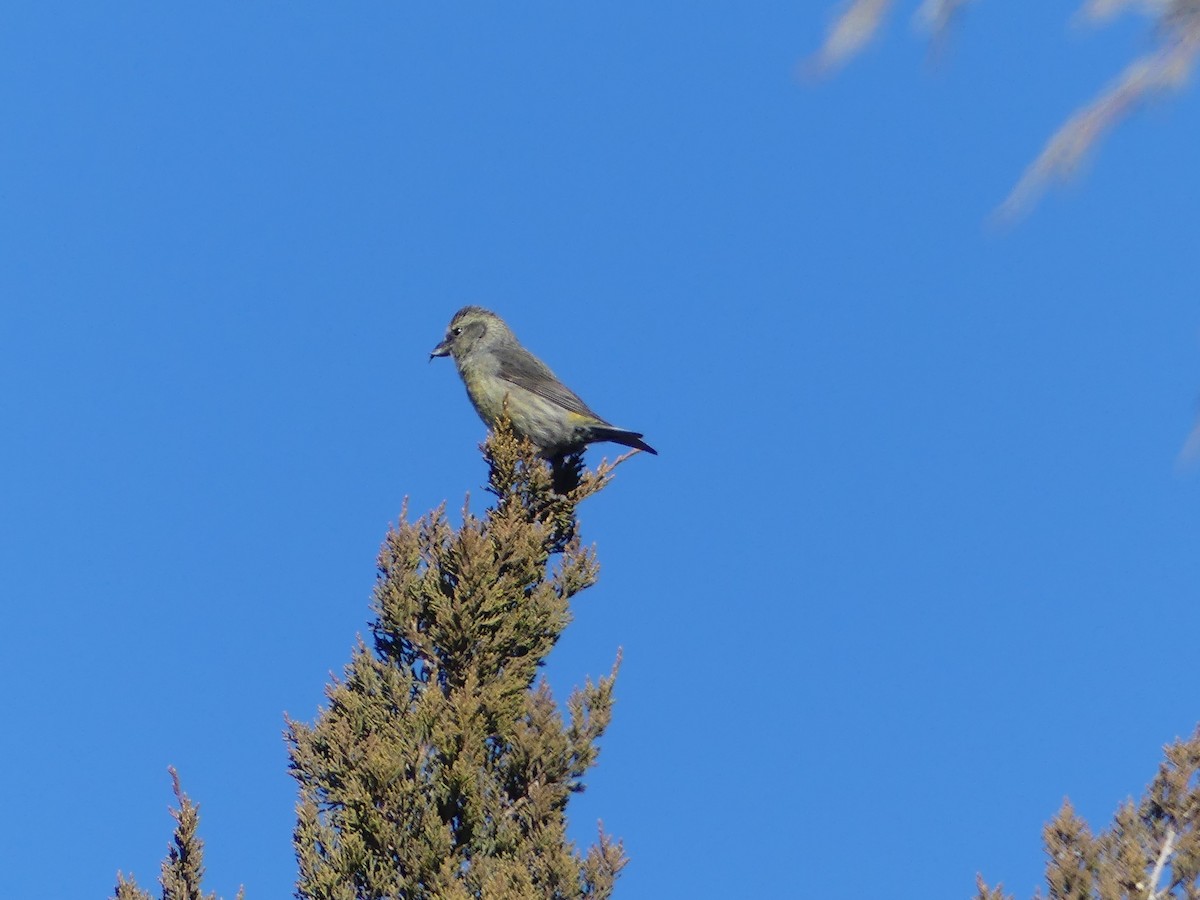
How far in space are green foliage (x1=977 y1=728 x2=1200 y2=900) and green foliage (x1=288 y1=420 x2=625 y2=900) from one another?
177cm

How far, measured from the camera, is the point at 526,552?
547 cm

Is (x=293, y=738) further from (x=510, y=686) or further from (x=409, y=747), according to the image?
(x=510, y=686)

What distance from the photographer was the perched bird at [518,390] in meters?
8.09

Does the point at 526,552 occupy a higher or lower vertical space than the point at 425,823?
higher

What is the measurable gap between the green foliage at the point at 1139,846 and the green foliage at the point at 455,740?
177 cm

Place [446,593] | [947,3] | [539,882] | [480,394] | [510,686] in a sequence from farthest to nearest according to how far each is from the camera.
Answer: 1. [480,394]
2. [446,593]
3. [510,686]
4. [539,882]
5. [947,3]

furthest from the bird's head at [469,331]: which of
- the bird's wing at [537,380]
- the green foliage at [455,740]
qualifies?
the green foliage at [455,740]

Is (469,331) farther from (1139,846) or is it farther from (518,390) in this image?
(1139,846)

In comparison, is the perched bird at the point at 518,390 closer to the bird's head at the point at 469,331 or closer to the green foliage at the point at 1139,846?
the bird's head at the point at 469,331

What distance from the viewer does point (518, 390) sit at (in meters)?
8.34

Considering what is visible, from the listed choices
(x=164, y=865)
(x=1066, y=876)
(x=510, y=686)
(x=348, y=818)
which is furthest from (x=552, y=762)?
(x=1066, y=876)

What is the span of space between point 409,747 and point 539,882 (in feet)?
2.14

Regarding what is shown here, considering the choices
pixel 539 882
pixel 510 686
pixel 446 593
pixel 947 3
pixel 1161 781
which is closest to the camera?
pixel 947 3

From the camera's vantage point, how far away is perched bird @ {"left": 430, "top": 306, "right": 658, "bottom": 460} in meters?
8.09
